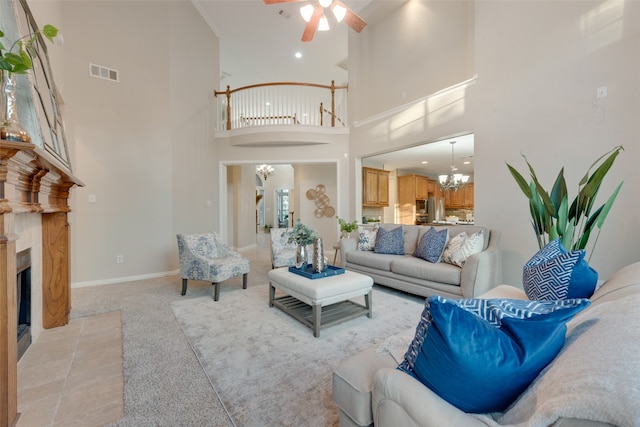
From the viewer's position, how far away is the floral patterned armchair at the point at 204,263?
341cm

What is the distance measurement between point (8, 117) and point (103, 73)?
3.58m

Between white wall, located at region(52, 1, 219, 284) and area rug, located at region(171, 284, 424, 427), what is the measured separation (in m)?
1.88

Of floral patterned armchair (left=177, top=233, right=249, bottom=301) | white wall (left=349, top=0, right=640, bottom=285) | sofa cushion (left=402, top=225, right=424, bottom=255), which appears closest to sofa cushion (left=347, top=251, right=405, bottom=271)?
sofa cushion (left=402, top=225, right=424, bottom=255)

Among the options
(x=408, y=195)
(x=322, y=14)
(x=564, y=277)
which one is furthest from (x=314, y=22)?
(x=408, y=195)

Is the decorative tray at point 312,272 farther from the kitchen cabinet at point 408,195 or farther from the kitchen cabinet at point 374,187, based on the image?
the kitchen cabinet at point 408,195

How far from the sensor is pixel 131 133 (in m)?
4.41

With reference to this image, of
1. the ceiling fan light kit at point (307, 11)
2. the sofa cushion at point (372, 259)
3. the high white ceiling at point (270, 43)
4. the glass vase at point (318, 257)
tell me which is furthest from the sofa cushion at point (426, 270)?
the high white ceiling at point (270, 43)

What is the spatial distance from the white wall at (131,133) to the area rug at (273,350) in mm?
1880

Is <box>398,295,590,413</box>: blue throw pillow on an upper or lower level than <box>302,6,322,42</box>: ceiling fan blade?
lower

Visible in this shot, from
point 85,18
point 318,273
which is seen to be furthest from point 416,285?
point 85,18

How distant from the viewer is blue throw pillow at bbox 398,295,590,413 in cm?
71

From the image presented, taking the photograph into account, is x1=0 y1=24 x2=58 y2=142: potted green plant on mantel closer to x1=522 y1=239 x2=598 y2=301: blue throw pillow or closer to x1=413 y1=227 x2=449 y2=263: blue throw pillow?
x1=522 y1=239 x2=598 y2=301: blue throw pillow

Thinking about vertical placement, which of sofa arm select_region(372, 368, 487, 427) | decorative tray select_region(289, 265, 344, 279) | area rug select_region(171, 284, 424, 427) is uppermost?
sofa arm select_region(372, 368, 487, 427)

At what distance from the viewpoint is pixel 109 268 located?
426 centimetres
